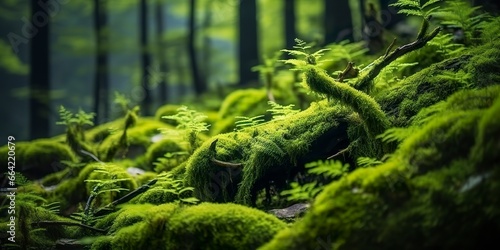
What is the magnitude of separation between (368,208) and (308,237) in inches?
18.3

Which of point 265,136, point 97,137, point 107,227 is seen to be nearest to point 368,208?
A: point 265,136

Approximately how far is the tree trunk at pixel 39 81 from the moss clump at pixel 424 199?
41.3 feet

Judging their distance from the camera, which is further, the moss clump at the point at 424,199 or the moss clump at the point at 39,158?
the moss clump at the point at 39,158

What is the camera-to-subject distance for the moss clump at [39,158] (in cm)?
691

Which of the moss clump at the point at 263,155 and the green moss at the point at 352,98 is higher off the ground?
the green moss at the point at 352,98

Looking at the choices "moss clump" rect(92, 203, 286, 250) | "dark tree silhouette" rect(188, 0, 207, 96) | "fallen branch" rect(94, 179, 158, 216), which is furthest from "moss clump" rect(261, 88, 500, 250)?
"dark tree silhouette" rect(188, 0, 207, 96)

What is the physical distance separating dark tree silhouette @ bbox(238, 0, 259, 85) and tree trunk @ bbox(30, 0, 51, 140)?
6.70 m

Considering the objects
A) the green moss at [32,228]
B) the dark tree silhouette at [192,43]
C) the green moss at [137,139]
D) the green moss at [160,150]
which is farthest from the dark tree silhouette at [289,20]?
the green moss at [32,228]

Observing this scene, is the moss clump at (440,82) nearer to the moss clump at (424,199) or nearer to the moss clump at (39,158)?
the moss clump at (424,199)

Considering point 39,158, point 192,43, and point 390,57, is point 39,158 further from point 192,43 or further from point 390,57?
point 192,43

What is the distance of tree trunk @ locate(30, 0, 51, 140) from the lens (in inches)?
499

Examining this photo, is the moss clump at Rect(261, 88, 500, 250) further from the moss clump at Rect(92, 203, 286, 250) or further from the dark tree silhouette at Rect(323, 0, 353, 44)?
the dark tree silhouette at Rect(323, 0, 353, 44)

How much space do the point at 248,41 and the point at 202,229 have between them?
10867mm

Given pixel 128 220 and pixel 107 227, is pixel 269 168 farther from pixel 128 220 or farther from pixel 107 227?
pixel 107 227
